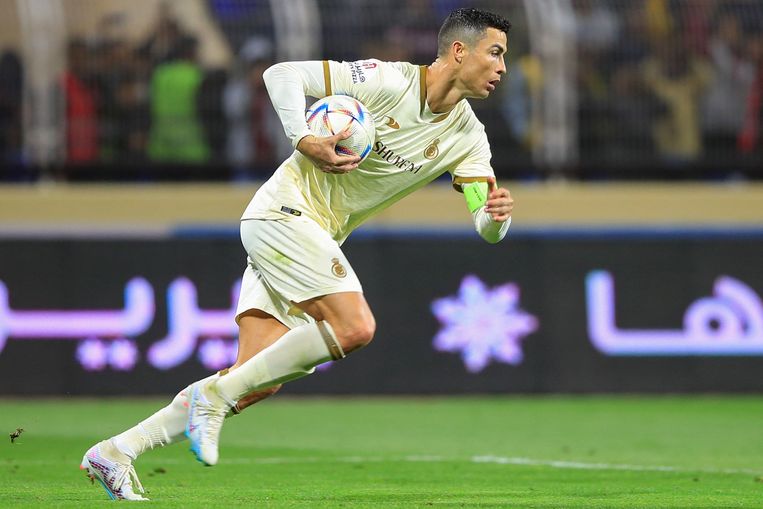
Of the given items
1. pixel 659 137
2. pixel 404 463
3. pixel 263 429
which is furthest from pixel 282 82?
pixel 659 137

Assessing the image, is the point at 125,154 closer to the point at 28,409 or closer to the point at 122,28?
the point at 122,28

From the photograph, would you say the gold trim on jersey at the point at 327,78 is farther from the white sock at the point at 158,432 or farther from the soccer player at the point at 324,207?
the white sock at the point at 158,432

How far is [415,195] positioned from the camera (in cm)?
1644

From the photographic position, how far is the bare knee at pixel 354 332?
22.5ft

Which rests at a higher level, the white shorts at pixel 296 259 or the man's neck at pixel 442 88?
the man's neck at pixel 442 88

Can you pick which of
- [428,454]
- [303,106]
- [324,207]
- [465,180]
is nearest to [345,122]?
[303,106]

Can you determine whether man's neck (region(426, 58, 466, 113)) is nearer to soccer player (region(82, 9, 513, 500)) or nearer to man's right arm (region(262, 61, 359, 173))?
soccer player (region(82, 9, 513, 500))

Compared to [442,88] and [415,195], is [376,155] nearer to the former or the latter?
[442,88]

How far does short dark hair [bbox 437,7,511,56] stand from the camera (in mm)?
7512

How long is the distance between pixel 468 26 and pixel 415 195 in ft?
29.3

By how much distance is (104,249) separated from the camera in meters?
14.8

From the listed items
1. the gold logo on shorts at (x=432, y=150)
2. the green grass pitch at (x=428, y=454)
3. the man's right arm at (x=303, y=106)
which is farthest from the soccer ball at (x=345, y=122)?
the green grass pitch at (x=428, y=454)

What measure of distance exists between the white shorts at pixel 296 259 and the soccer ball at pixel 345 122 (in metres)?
0.43

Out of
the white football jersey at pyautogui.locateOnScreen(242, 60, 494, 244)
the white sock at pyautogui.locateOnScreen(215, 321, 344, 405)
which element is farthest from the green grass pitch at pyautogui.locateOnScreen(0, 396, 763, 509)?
the white football jersey at pyautogui.locateOnScreen(242, 60, 494, 244)
